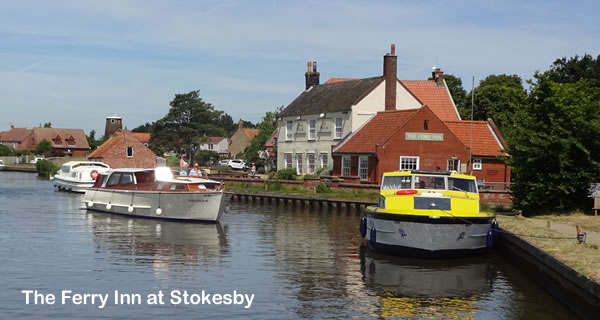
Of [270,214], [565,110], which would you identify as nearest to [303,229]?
[270,214]

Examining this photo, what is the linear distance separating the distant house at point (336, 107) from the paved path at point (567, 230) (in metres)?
29.9

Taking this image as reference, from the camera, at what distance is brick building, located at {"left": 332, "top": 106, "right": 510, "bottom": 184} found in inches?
2024

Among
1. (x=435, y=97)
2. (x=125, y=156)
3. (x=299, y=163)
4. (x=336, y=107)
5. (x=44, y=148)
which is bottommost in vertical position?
(x=299, y=163)

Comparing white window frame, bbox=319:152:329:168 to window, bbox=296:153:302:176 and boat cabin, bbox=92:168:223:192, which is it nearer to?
window, bbox=296:153:302:176

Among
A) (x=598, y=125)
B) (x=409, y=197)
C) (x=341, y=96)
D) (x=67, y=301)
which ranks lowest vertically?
(x=67, y=301)

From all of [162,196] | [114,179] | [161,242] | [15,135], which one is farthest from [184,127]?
[15,135]

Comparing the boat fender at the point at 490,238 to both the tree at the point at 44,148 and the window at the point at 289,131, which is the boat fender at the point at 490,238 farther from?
the tree at the point at 44,148

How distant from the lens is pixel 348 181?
5175 cm

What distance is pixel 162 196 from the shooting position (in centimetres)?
3859

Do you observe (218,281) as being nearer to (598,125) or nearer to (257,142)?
(598,125)

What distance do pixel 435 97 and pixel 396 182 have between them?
140ft

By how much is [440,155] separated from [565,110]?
63.0 feet

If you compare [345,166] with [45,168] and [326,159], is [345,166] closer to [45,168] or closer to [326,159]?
[326,159]

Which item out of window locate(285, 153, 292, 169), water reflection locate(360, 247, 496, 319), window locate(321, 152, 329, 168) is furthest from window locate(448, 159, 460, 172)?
water reflection locate(360, 247, 496, 319)
